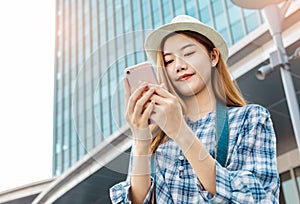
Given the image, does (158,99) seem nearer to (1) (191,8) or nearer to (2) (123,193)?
(2) (123,193)

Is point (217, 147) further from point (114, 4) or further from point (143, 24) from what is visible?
point (114, 4)

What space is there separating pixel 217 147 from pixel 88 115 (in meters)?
0.43

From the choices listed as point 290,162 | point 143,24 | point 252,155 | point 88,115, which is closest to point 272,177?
point 252,155

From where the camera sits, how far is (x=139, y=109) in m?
1.08

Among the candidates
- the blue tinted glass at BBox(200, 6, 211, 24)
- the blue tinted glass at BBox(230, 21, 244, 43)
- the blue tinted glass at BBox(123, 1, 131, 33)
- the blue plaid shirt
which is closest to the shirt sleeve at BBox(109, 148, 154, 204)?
the blue plaid shirt

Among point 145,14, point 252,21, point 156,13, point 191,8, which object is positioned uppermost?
point 145,14

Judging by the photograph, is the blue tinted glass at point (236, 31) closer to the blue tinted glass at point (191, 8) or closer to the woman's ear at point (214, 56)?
the blue tinted glass at point (191, 8)

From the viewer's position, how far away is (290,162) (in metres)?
10.4

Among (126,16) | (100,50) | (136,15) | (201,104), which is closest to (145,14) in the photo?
(136,15)

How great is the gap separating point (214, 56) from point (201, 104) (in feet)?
0.53

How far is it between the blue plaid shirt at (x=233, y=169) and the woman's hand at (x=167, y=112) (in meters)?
0.15

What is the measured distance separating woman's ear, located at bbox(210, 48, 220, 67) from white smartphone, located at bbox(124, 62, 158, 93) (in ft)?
0.80

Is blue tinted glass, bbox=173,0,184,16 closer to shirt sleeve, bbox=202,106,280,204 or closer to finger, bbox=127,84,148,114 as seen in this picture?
shirt sleeve, bbox=202,106,280,204

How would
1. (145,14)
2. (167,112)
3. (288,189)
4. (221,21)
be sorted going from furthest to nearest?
(145,14) < (221,21) < (288,189) < (167,112)
